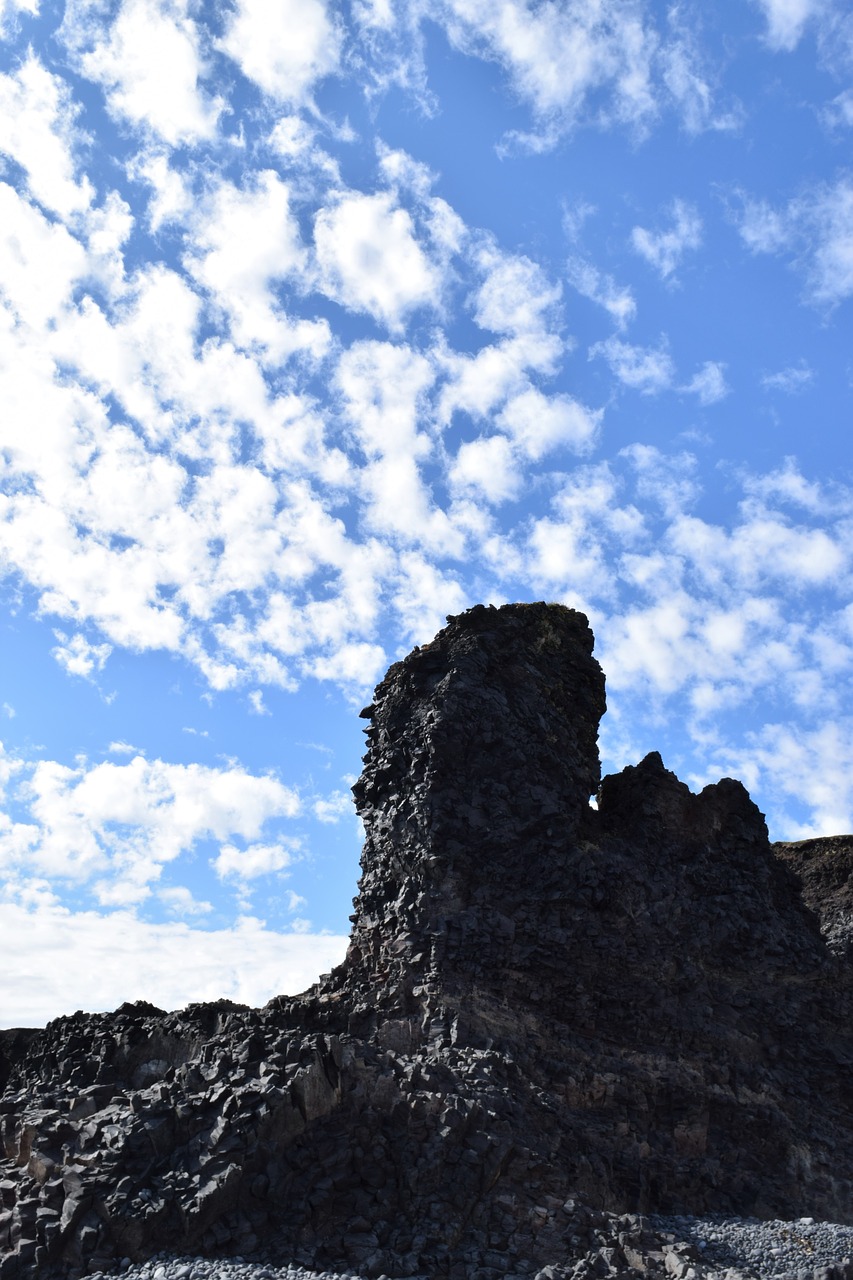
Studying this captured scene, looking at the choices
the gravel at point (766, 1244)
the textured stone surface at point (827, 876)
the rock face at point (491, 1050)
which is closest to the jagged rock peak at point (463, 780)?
the rock face at point (491, 1050)

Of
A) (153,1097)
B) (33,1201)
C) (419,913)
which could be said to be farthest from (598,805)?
(33,1201)

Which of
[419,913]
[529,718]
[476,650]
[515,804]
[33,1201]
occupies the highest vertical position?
[476,650]

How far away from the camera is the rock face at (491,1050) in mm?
23703

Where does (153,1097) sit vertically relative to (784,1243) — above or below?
above

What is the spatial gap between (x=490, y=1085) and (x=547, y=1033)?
436 centimetres

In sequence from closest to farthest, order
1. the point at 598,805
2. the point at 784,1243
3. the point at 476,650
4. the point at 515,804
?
the point at 784,1243 → the point at 515,804 → the point at 476,650 → the point at 598,805

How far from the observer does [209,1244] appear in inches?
894

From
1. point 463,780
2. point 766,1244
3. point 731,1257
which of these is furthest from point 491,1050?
point 463,780

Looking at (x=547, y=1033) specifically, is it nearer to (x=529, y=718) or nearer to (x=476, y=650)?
(x=529, y=718)

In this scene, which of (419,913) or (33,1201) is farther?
(419,913)

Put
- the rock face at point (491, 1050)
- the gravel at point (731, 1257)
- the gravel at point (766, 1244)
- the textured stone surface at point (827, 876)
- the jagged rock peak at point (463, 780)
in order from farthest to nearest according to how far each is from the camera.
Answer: the textured stone surface at point (827, 876) < the jagged rock peak at point (463, 780) < the rock face at point (491, 1050) < the gravel at point (766, 1244) < the gravel at point (731, 1257)

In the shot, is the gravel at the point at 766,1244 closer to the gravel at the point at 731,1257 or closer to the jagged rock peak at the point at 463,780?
the gravel at the point at 731,1257

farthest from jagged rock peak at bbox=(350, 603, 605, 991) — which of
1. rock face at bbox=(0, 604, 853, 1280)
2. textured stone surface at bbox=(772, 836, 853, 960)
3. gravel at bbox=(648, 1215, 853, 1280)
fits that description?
textured stone surface at bbox=(772, 836, 853, 960)

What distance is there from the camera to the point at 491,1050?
96.4 feet
